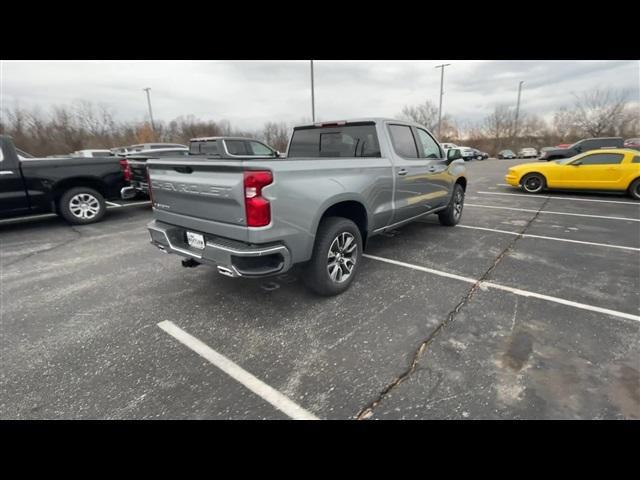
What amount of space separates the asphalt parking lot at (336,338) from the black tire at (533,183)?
634cm

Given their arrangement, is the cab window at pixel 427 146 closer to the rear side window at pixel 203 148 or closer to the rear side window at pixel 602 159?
the rear side window at pixel 203 148

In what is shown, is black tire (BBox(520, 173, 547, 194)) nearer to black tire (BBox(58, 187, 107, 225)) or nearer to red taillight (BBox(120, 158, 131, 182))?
red taillight (BBox(120, 158, 131, 182))

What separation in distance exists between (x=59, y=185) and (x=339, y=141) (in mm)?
6067

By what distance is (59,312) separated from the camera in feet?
11.0

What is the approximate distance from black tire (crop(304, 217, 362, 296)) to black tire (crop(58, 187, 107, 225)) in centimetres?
615

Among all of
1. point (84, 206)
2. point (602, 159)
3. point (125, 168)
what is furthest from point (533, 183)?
point (84, 206)

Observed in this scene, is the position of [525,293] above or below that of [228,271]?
below

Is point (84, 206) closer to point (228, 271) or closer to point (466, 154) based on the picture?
point (228, 271)

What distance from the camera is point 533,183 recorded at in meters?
10.9

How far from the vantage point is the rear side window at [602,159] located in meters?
9.61

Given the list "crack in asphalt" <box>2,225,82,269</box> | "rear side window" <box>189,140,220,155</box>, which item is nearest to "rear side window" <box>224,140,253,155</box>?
"rear side window" <box>189,140,220,155</box>

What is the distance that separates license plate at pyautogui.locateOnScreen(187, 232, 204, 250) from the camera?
3064 mm

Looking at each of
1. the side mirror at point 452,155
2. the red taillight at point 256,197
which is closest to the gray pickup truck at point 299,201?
the red taillight at point 256,197
